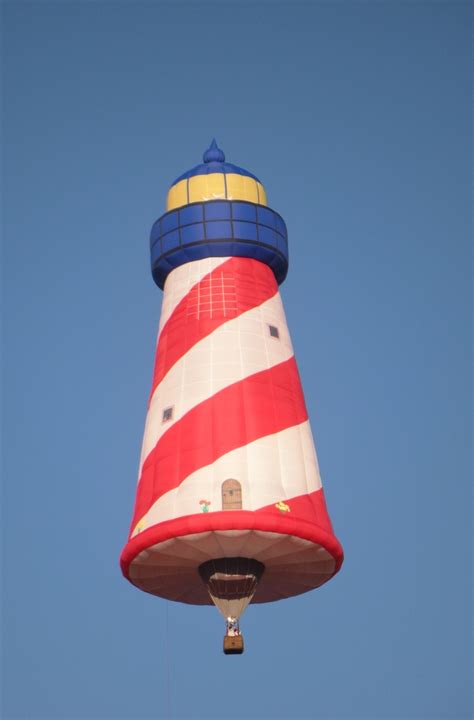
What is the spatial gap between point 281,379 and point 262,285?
3476 millimetres

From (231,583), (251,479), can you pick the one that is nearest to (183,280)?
(251,479)

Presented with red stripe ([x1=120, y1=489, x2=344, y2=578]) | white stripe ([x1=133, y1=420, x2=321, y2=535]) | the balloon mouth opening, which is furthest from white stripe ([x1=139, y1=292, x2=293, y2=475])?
the balloon mouth opening

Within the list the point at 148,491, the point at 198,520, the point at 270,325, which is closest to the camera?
the point at 198,520

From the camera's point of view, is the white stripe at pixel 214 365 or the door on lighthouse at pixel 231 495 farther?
the white stripe at pixel 214 365

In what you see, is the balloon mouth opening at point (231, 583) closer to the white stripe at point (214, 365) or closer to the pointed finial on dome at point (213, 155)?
the white stripe at point (214, 365)

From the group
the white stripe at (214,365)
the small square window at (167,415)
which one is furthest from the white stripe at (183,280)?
the small square window at (167,415)

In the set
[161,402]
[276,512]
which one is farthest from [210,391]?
[276,512]

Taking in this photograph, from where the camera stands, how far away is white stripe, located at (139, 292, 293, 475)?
1526 inches

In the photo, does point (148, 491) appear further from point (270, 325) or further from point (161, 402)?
point (270, 325)

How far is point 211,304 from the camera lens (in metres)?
40.8

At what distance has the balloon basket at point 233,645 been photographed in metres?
35.7

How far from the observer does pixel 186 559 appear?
36844 mm

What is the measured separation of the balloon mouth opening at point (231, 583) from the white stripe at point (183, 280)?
853 cm

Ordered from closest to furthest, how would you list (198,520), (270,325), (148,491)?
(198,520)
(148,491)
(270,325)
